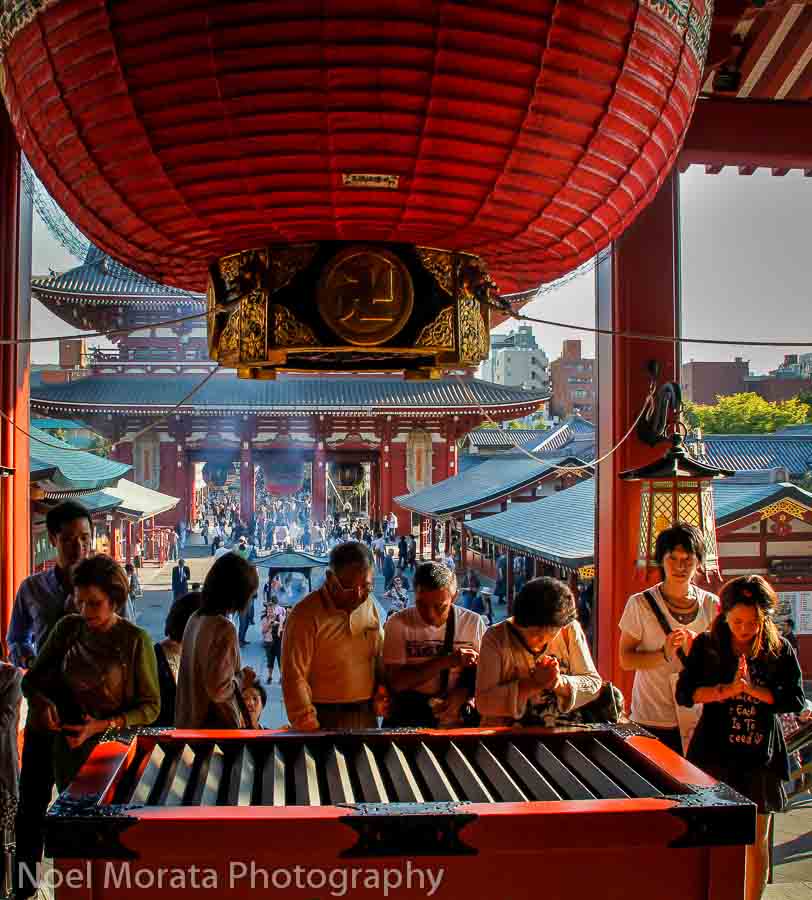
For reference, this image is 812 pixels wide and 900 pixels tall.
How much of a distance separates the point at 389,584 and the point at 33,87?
11.4 metres

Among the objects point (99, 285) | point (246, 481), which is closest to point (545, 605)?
point (99, 285)

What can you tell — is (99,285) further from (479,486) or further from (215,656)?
(215,656)

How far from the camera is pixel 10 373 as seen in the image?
9.75 feet

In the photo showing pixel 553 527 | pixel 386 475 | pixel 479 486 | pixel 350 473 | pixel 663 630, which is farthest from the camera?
pixel 350 473

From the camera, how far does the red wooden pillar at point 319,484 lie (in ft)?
52.4

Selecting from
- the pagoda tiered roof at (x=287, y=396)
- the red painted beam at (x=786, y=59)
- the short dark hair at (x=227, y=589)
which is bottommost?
the short dark hair at (x=227, y=589)

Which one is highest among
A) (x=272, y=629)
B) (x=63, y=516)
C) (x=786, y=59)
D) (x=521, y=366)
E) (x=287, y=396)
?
(x=521, y=366)

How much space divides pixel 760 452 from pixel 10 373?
1499 centimetres

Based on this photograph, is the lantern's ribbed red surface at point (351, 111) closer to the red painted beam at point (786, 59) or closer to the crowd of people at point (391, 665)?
the crowd of people at point (391, 665)

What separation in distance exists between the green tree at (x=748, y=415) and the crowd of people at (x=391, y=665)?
70.7ft

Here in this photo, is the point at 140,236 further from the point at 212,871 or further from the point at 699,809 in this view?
the point at 699,809

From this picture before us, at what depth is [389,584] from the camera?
481 inches

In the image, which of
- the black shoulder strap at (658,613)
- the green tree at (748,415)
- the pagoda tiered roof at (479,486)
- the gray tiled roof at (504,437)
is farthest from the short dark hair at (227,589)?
the green tree at (748,415)

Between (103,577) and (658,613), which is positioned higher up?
(103,577)
